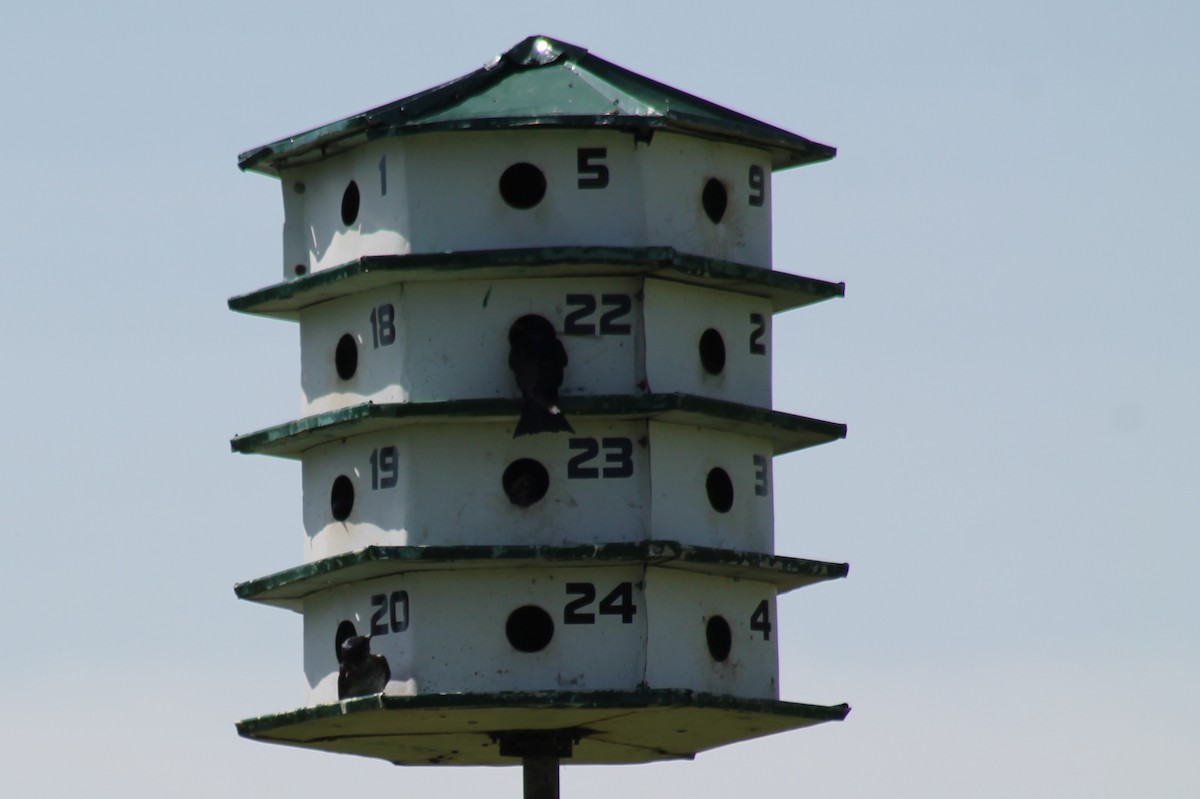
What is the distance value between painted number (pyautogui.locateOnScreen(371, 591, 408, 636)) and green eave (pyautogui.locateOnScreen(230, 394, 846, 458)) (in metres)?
1.04

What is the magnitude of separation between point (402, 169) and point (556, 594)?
111 inches

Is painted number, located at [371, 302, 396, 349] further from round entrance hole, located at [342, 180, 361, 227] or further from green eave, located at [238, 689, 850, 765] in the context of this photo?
green eave, located at [238, 689, 850, 765]

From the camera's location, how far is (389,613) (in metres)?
26.4

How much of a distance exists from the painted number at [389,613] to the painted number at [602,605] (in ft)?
3.27

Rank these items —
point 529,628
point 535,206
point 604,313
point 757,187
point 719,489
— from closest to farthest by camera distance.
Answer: point 529,628
point 604,313
point 535,206
point 719,489
point 757,187

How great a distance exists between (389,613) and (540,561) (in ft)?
3.48

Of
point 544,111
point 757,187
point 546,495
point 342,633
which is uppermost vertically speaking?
point 544,111

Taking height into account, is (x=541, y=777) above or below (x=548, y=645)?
below

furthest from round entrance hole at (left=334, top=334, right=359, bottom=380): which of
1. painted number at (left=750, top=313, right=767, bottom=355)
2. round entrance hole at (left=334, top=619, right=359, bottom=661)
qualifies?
painted number at (left=750, top=313, right=767, bottom=355)

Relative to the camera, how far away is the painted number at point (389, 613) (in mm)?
26266

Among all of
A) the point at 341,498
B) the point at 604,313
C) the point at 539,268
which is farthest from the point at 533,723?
the point at 539,268

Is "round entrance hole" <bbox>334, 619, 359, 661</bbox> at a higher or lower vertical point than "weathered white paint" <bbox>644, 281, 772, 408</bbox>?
lower

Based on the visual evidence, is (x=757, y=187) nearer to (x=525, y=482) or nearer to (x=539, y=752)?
(x=525, y=482)

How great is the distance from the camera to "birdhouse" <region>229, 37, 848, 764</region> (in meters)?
26.1
